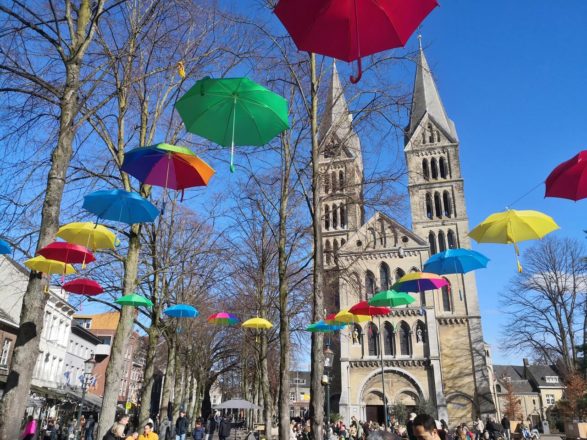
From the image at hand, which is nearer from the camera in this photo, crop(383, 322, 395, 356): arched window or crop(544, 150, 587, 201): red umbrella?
crop(544, 150, 587, 201): red umbrella

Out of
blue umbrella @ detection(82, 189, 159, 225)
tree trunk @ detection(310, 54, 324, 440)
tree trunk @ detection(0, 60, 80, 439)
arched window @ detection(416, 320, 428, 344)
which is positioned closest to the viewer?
tree trunk @ detection(0, 60, 80, 439)

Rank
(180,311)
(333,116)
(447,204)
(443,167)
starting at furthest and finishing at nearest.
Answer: (443,167) → (447,204) → (180,311) → (333,116)

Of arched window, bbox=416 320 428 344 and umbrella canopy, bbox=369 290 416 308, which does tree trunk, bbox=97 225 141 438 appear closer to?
umbrella canopy, bbox=369 290 416 308

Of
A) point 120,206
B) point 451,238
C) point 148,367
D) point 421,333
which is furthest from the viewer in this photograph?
point 451,238

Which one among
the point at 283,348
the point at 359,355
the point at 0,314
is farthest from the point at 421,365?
the point at 0,314

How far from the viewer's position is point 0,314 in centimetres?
2562

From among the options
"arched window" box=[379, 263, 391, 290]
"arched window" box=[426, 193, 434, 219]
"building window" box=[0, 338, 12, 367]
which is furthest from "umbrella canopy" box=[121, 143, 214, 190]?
"arched window" box=[426, 193, 434, 219]

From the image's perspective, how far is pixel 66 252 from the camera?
848 cm

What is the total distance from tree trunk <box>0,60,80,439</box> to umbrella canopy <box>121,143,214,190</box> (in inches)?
43.4

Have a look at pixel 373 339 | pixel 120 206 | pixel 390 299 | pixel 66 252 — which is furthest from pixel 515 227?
pixel 373 339

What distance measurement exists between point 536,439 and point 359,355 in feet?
48.7

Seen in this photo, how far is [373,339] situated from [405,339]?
2.76m

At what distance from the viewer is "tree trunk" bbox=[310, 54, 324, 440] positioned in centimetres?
935

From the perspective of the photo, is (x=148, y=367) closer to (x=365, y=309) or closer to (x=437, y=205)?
(x=365, y=309)
